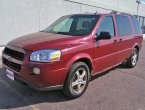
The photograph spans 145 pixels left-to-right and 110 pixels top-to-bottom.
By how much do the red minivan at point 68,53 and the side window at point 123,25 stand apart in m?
0.03

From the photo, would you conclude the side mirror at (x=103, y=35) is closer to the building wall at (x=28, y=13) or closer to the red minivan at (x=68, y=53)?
the red minivan at (x=68, y=53)

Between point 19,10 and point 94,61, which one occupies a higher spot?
point 19,10

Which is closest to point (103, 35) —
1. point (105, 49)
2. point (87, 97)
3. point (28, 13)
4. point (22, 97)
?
point (105, 49)

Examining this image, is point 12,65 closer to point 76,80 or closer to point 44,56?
point 44,56

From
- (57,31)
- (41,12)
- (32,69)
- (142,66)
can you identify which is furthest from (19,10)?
(32,69)

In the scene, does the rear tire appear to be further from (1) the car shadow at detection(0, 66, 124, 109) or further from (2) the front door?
(1) the car shadow at detection(0, 66, 124, 109)

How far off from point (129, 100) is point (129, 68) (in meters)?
3.13

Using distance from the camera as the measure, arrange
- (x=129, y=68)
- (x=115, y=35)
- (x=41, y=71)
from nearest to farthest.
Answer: (x=41, y=71)
(x=115, y=35)
(x=129, y=68)

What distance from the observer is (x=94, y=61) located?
541 centimetres

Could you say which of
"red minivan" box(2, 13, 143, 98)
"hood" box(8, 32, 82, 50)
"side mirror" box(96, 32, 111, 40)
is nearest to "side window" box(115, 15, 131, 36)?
"red minivan" box(2, 13, 143, 98)

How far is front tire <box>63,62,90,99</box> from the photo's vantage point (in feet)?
15.5

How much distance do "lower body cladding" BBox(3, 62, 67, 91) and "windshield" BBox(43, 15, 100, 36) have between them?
123 cm

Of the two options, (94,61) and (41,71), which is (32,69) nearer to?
(41,71)

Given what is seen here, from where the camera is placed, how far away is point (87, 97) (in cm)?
509
